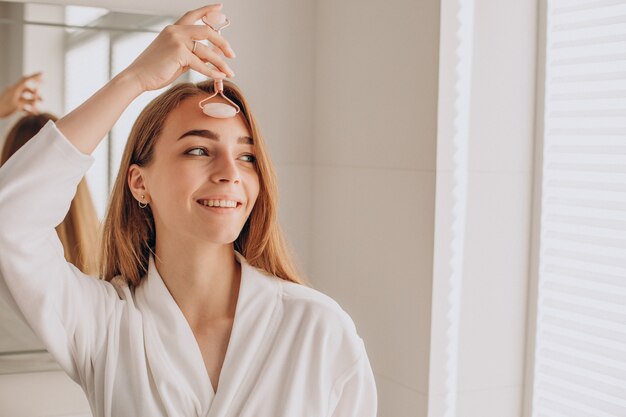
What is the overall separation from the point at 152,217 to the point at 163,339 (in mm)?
222

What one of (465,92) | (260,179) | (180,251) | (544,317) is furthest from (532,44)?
(180,251)

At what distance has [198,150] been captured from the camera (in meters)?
1.36

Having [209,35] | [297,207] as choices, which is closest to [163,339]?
[209,35]

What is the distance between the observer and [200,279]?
1.41 metres

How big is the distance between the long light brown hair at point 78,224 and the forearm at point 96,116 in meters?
0.74

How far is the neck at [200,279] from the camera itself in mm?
1404

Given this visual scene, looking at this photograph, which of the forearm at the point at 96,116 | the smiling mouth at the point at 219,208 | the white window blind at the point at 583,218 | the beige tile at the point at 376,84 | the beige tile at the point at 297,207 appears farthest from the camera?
the beige tile at the point at 297,207

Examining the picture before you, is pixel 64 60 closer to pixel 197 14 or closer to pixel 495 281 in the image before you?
pixel 197 14

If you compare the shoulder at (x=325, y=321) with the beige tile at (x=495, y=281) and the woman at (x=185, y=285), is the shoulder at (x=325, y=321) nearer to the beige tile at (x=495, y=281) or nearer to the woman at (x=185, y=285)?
the woman at (x=185, y=285)

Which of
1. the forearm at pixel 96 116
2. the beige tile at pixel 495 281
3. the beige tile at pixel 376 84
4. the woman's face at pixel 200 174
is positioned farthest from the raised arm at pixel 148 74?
the beige tile at pixel 495 281

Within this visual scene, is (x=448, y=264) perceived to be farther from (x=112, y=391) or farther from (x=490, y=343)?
(x=112, y=391)

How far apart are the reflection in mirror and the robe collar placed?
63cm

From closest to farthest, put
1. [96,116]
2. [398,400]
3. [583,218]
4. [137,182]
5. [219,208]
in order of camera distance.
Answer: [96,116] < [219,208] < [137,182] < [583,218] < [398,400]

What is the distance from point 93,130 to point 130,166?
0.76ft
